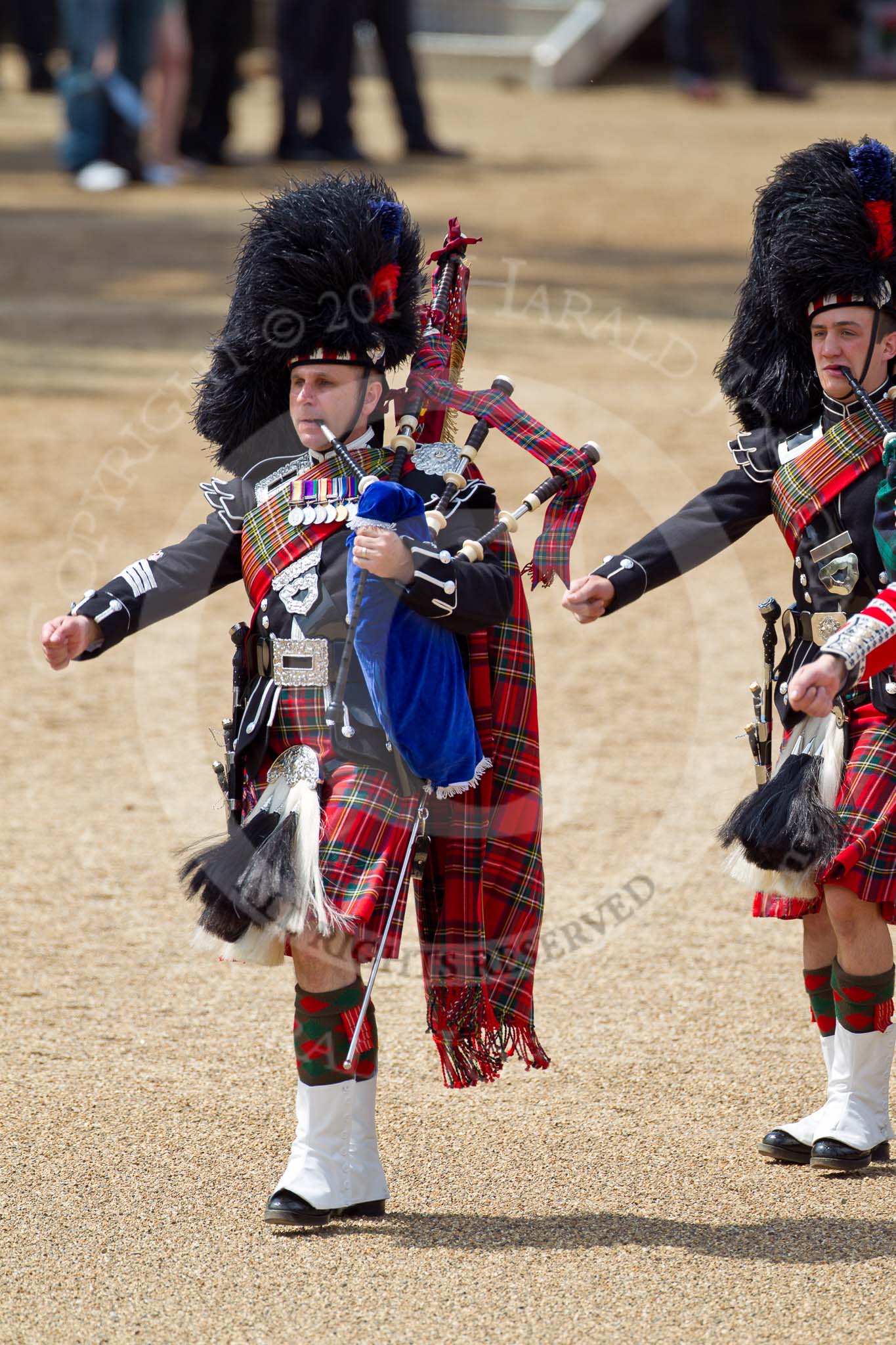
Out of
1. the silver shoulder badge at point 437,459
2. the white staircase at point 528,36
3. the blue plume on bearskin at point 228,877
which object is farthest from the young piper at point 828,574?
the white staircase at point 528,36

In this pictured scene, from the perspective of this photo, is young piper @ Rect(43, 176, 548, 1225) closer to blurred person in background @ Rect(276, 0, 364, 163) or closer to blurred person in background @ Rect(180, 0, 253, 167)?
blurred person in background @ Rect(276, 0, 364, 163)

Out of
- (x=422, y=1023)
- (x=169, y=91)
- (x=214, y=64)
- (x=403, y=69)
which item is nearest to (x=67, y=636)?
(x=422, y=1023)

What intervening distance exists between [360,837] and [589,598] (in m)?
0.60

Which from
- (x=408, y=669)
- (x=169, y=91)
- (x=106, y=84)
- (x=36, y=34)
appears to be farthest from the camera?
(x=36, y=34)

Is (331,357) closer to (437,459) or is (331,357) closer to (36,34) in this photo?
(437,459)

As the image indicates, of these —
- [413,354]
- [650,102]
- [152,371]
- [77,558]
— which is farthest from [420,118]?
[413,354]

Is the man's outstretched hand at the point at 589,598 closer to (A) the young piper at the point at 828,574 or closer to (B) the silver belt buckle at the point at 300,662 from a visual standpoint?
(A) the young piper at the point at 828,574

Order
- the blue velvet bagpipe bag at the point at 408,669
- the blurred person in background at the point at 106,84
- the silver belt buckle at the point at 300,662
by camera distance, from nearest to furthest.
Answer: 1. the blue velvet bagpipe bag at the point at 408,669
2. the silver belt buckle at the point at 300,662
3. the blurred person in background at the point at 106,84

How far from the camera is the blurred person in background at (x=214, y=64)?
12.3 m

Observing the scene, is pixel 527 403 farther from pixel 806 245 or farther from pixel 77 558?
pixel 806 245

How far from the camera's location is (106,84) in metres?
11.4

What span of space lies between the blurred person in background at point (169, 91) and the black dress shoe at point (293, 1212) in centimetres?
987

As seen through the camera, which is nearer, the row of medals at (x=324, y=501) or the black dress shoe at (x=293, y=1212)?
the black dress shoe at (x=293, y=1212)

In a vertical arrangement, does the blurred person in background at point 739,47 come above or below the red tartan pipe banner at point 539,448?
above
